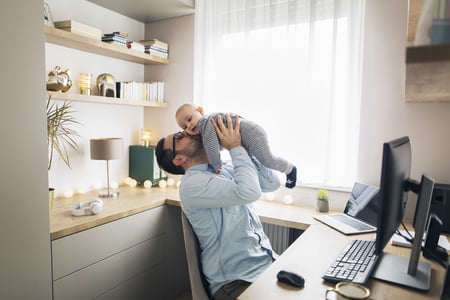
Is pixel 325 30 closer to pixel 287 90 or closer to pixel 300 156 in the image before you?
pixel 287 90

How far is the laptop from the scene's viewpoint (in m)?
1.88

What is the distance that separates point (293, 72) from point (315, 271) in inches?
66.0

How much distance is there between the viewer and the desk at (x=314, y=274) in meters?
1.09

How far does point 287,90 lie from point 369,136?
2.31 ft

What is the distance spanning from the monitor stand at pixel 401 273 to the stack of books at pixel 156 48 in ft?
7.95

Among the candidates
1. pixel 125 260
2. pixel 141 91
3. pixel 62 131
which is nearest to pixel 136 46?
pixel 141 91

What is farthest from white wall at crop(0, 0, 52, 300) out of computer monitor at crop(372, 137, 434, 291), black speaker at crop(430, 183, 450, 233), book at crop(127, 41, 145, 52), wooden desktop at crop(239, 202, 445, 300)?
black speaker at crop(430, 183, 450, 233)

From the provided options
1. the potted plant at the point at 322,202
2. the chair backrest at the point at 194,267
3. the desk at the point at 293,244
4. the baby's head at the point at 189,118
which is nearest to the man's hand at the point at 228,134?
the baby's head at the point at 189,118

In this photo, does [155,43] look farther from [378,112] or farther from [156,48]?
[378,112]

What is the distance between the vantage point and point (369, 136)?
7.42ft

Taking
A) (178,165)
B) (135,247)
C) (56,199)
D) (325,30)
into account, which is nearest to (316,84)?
(325,30)

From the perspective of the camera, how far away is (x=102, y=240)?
79.4 inches

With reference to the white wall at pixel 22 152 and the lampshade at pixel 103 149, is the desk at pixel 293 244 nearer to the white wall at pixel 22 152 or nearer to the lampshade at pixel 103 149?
the white wall at pixel 22 152

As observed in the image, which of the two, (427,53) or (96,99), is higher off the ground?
(96,99)
